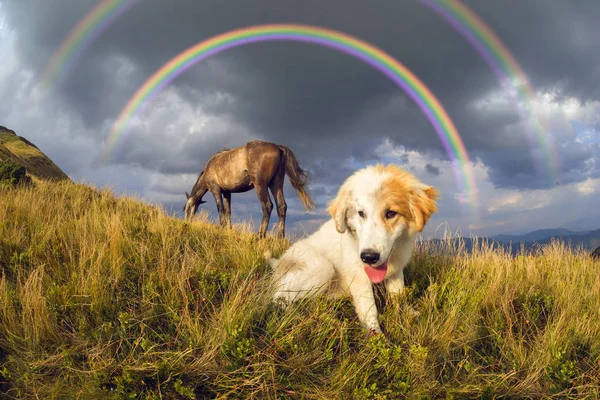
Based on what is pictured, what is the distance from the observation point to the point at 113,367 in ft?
9.27

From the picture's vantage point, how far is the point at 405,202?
3600 mm

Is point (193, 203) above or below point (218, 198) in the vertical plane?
below

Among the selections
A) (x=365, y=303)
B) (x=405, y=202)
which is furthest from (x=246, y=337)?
(x=405, y=202)

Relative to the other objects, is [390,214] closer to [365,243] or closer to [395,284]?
[365,243]

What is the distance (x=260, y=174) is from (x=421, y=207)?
907cm

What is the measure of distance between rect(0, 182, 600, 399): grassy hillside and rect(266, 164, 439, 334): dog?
200mm

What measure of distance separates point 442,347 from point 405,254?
95 centimetres

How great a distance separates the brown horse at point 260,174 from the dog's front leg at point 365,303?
7.16 meters

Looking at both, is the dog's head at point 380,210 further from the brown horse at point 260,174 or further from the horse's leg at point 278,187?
the horse's leg at point 278,187

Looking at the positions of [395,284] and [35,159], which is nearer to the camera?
[395,284]

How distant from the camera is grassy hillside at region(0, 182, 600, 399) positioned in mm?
2797

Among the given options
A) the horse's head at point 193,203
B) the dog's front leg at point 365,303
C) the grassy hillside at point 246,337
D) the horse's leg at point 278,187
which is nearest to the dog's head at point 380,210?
the dog's front leg at point 365,303

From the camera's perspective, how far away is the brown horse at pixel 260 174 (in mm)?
12016

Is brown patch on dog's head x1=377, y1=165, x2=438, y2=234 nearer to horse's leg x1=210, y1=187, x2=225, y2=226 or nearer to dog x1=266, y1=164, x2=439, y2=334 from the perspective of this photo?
dog x1=266, y1=164, x2=439, y2=334
